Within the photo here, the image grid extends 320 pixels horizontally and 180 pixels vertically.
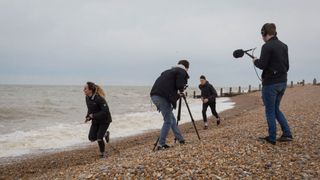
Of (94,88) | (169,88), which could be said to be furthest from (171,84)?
(94,88)

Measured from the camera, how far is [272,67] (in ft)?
23.2

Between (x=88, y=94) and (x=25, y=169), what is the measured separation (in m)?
2.66

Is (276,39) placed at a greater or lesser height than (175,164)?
greater

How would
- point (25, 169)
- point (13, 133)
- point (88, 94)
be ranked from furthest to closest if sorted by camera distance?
1. point (13, 133)
2. point (25, 169)
3. point (88, 94)

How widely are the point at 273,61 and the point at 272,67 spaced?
114 mm

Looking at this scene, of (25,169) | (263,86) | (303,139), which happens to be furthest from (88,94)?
(303,139)

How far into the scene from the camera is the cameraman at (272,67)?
7000mm

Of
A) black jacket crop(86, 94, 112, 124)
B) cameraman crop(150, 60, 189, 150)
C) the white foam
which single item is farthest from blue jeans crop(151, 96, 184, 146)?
the white foam

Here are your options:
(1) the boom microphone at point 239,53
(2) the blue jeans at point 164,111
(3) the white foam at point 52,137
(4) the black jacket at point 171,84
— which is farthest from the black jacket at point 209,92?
(1) the boom microphone at point 239,53

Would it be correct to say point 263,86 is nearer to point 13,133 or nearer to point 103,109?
point 103,109

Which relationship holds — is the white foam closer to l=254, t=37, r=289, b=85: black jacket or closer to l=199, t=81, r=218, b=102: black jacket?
l=199, t=81, r=218, b=102: black jacket

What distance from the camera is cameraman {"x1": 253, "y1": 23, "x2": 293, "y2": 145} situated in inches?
276

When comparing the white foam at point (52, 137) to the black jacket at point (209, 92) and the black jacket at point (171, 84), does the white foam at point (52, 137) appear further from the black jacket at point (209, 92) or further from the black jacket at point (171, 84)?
the black jacket at point (171, 84)

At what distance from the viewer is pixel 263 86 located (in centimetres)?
723
